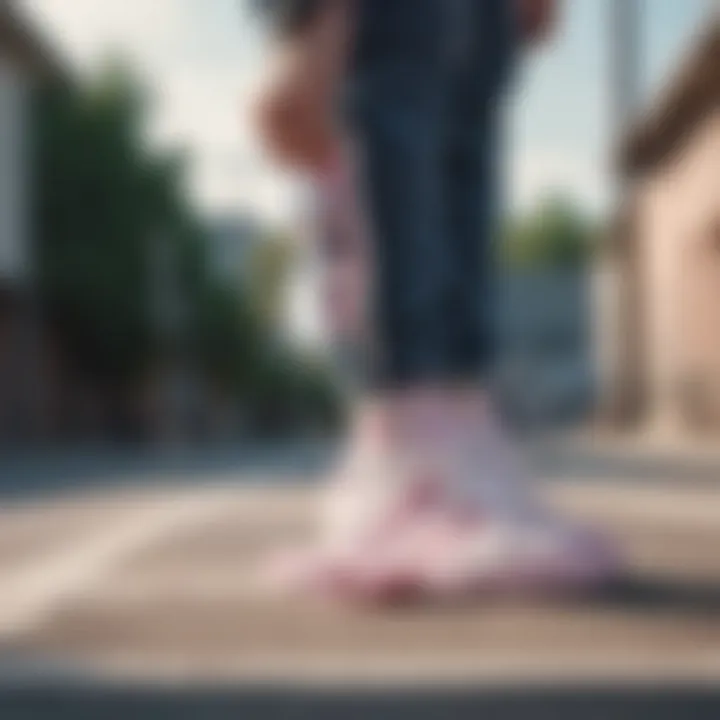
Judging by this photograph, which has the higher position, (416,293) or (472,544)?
(416,293)

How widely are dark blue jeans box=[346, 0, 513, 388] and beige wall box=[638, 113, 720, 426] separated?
11.7 ft

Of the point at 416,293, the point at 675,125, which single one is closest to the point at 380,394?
the point at 416,293

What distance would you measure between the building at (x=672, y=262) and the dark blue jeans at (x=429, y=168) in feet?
4.15

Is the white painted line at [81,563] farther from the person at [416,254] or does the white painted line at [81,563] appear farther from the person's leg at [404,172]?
the person's leg at [404,172]

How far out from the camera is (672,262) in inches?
384

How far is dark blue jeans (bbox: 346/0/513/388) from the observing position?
180cm

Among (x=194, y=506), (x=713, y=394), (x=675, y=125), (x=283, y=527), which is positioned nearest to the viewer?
(x=283, y=527)

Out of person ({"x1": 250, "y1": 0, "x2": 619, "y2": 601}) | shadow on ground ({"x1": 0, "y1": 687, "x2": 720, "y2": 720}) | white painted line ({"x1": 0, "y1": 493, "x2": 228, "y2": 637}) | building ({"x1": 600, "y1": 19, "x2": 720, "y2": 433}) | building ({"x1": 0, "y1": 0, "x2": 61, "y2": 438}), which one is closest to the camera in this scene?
shadow on ground ({"x1": 0, "y1": 687, "x2": 720, "y2": 720})

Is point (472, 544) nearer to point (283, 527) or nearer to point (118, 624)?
point (118, 624)

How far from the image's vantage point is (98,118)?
4.92m

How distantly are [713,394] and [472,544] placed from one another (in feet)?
30.6

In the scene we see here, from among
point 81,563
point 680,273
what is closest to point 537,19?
point 81,563

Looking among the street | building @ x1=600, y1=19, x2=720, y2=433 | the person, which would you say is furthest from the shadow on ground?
Result: building @ x1=600, y1=19, x2=720, y2=433

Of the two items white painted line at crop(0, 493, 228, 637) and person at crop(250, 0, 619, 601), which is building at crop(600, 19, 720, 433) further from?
person at crop(250, 0, 619, 601)
